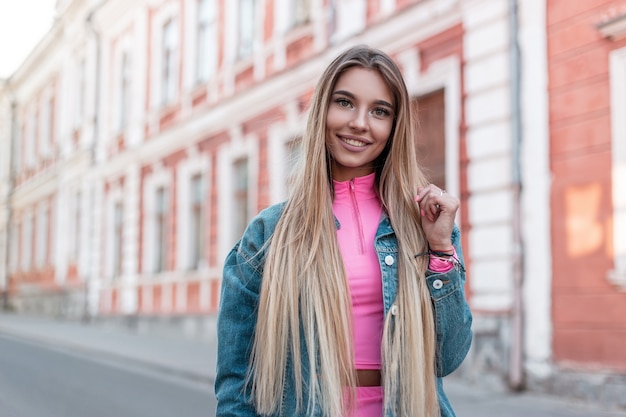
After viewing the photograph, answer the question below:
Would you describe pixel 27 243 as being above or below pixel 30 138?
below

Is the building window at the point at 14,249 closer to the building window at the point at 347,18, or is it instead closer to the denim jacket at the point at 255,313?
the building window at the point at 347,18

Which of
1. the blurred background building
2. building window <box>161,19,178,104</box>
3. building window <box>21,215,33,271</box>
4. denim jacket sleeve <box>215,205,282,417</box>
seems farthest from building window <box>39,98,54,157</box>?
denim jacket sleeve <box>215,205,282,417</box>

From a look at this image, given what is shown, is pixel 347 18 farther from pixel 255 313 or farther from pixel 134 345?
pixel 255 313

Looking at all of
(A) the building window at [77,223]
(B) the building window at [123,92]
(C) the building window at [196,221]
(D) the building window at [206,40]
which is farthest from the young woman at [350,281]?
(A) the building window at [77,223]

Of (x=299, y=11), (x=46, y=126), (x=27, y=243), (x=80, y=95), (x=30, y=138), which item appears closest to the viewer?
(x=299, y=11)

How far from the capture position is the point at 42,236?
102 feet

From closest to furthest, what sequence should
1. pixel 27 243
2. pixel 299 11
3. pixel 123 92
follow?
1. pixel 299 11
2. pixel 123 92
3. pixel 27 243

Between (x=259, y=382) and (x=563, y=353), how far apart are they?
6.96 m

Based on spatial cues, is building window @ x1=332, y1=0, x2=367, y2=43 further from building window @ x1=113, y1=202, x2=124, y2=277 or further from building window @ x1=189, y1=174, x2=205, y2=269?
building window @ x1=113, y1=202, x2=124, y2=277

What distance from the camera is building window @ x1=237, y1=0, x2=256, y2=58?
16141mm

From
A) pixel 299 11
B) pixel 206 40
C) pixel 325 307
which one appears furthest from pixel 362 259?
pixel 206 40

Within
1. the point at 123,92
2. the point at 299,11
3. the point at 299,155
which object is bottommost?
the point at 299,155

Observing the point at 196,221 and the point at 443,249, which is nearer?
the point at 443,249

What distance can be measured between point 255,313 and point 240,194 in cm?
1411
